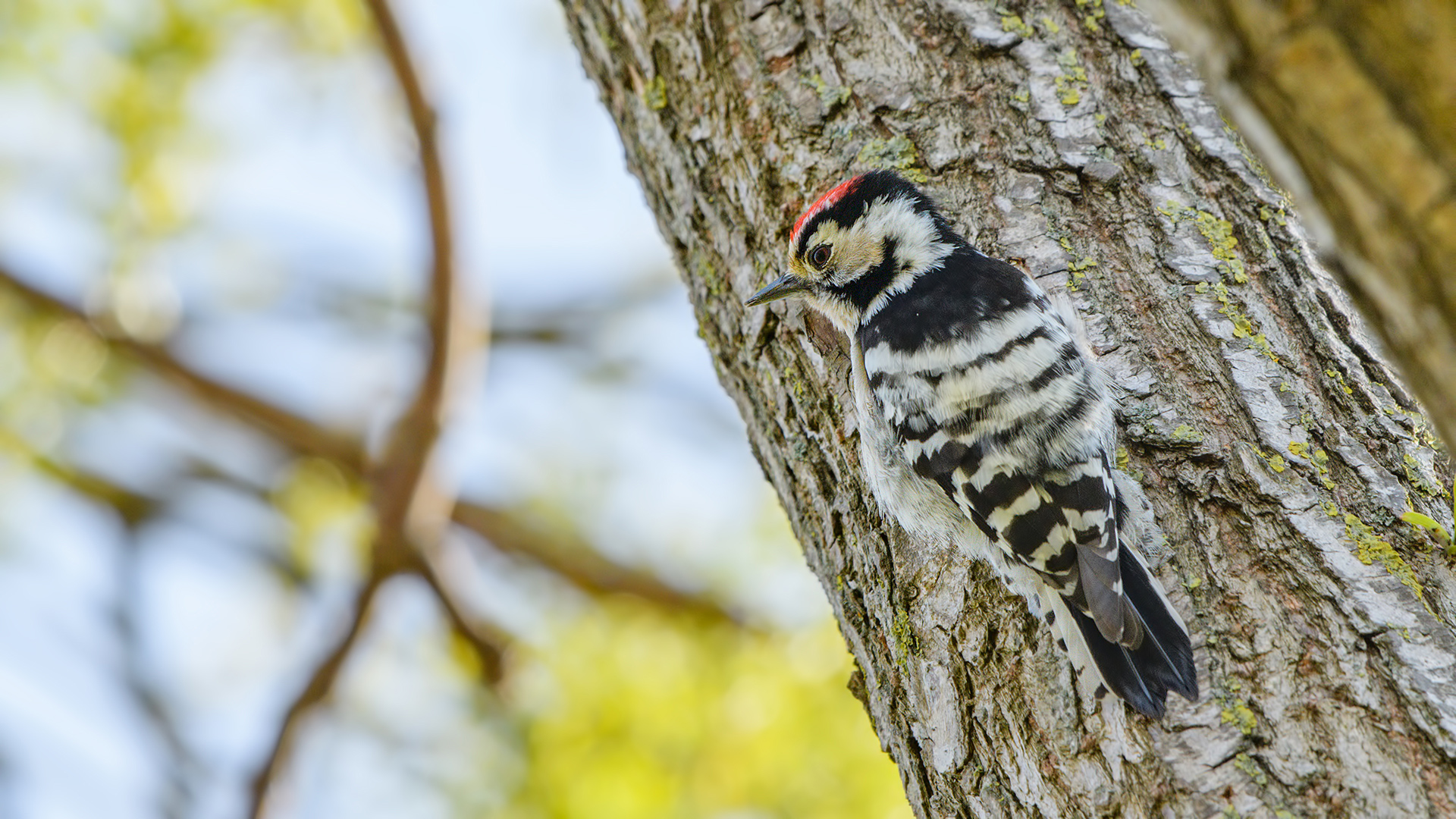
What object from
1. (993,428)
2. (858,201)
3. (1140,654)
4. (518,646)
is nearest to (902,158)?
(858,201)

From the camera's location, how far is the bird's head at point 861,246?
2678 millimetres

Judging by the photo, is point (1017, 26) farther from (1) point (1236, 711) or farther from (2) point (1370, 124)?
(2) point (1370, 124)

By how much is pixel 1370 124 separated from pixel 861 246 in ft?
6.44

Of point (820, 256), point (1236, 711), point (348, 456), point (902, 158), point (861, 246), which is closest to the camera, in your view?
point (1236, 711)

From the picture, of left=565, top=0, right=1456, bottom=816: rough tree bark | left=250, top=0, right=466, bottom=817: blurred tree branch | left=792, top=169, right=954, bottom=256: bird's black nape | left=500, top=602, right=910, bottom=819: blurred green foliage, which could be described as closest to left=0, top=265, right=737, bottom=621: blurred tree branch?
left=500, top=602, right=910, bottom=819: blurred green foliage

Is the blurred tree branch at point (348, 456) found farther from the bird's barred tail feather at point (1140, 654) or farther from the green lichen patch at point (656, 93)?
the bird's barred tail feather at point (1140, 654)

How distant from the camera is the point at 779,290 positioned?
2.69 meters

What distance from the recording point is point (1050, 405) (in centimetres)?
244

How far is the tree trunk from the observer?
3.29 feet

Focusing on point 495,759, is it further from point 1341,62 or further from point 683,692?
point 1341,62

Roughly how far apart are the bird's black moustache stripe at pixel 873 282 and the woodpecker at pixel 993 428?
0.05ft

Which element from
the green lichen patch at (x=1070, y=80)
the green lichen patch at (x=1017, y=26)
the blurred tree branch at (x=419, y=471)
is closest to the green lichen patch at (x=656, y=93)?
the green lichen patch at (x=1017, y=26)

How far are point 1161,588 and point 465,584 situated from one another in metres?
3.37

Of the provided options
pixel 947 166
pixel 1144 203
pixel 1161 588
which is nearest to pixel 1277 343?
pixel 1144 203
